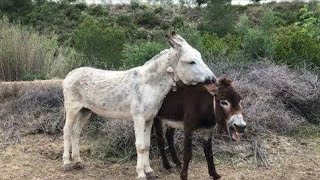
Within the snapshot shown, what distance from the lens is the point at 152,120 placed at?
5688 millimetres

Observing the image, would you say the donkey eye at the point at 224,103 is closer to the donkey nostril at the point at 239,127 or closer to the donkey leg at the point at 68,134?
the donkey nostril at the point at 239,127

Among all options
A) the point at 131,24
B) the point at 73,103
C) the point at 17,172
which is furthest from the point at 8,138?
the point at 131,24

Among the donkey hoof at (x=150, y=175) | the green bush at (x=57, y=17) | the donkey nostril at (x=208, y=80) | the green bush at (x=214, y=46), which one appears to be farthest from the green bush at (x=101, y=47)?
the green bush at (x=57, y=17)

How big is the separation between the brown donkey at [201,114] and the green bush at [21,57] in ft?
19.7

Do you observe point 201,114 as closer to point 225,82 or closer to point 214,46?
point 225,82

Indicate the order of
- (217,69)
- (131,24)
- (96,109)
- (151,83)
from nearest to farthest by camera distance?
1. (151,83)
2. (96,109)
3. (217,69)
4. (131,24)

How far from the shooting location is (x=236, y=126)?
16.1 ft

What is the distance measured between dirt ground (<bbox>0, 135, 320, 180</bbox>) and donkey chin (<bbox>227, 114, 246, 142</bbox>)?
1.05m

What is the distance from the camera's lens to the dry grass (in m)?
6.81

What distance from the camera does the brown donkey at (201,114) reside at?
4996 millimetres

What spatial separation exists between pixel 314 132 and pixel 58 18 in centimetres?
2477

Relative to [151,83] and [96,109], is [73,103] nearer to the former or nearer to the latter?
[96,109]

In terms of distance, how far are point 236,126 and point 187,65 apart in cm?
84

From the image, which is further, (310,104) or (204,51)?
(204,51)
